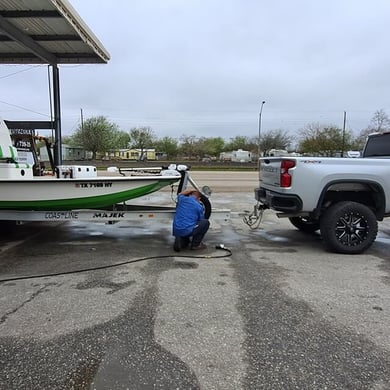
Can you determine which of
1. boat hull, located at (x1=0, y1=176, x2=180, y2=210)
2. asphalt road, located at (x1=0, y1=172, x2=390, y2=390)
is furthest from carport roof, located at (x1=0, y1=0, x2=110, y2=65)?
asphalt road, located at (x1=0, y1=172, x2=390, y2=390)

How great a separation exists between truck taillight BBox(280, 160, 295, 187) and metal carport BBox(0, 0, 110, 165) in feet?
16.3

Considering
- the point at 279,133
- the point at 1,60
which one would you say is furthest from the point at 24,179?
the point at 279,133

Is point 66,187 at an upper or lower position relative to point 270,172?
lower

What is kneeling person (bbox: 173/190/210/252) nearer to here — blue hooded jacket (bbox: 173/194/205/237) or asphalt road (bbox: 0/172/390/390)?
blue hooded jacket (bbox: 173/194/205/237)

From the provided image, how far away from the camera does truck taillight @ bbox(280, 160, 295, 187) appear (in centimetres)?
636

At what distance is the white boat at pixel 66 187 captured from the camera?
6801 millimetres

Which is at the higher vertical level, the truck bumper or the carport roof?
the carport roof

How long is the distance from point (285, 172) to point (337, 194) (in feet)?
3.52

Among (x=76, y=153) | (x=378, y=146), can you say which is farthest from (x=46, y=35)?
(x=76, y=153)

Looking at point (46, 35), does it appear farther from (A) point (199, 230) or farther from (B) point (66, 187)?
(A) point (199, 230)

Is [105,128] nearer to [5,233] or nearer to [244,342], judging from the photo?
[5,233]

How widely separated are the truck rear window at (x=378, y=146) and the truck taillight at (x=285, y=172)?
2.67m

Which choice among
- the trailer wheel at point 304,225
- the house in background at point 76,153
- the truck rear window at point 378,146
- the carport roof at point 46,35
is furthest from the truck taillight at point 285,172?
the house in background at point 76,153

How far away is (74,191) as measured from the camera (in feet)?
22.8
